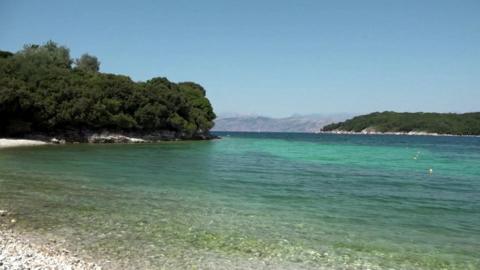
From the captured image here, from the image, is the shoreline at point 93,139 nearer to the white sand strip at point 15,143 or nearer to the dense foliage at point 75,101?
the white sand strip at point 15,143

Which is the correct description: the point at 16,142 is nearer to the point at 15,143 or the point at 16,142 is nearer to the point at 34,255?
the point at 15,143

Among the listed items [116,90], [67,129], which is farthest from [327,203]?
[116,90]

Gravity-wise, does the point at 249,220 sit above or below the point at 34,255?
below

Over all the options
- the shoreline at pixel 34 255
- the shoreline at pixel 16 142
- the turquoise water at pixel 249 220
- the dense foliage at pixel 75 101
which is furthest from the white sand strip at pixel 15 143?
the shoreline at pixel 34 255

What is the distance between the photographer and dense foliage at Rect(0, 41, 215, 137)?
76.6 meters

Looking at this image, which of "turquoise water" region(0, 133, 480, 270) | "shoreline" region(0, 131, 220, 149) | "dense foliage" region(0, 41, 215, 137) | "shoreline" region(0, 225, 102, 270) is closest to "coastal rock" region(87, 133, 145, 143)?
"shoreline" region(0, 131, 220, 149)

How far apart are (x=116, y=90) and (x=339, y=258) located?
93911 mm

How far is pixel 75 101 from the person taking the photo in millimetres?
86750

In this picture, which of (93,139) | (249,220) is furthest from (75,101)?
(249,220)

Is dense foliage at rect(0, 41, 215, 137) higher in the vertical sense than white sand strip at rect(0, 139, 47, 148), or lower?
higher

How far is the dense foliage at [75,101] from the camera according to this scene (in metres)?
76.6

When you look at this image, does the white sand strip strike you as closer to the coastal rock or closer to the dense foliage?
the dense foliage

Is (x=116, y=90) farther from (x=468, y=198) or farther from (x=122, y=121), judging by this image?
(x=468, y=198)

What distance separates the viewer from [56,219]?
17172 millimetres
